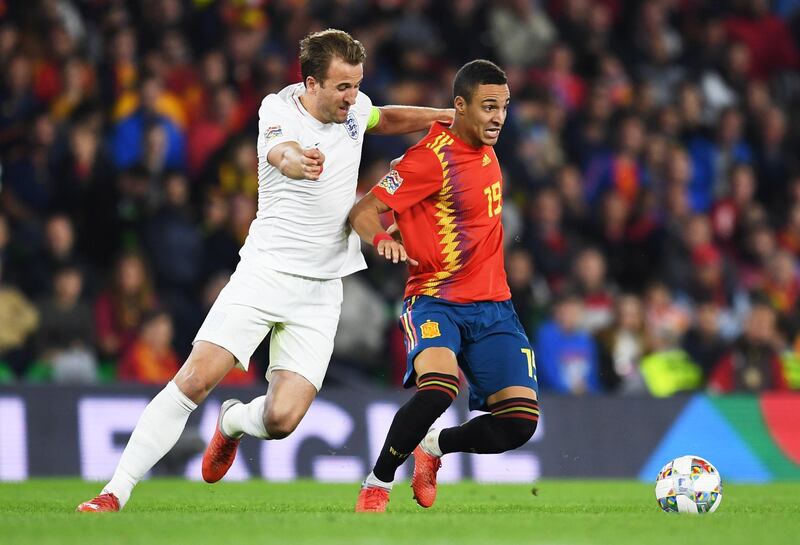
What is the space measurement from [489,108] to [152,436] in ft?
7.79

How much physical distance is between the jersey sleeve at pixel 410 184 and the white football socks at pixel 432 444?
4.06 feet

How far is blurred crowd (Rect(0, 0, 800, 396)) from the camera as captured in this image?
11492 mm

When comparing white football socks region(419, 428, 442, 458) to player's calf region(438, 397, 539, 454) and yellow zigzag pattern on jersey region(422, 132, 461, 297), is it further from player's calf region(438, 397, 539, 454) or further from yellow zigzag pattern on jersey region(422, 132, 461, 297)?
→ yellow zigzag pattern on jersey region(422, 132, 461, 297)

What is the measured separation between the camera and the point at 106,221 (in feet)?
38.8

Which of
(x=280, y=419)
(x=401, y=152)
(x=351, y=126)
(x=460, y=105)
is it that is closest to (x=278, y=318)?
(x=280, y=419)

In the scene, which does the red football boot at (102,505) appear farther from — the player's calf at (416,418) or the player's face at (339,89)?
the player's face at (339,89)

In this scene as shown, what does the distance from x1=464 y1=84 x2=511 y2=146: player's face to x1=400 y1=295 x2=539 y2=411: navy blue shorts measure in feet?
2.91

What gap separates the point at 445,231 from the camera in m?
7.23

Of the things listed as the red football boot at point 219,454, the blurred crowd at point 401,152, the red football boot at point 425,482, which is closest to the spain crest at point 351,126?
the red football boot at point 219,454

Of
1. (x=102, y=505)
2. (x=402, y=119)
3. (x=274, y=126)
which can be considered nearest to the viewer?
(x=102, y=505)

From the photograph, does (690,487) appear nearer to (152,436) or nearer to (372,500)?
(372,500)

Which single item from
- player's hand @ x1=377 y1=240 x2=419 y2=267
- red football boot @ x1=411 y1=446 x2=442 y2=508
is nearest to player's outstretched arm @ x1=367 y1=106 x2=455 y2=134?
player's hand @ x1=377 y1=240 x2=419 y2=267

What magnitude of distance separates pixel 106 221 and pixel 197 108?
1718 mm

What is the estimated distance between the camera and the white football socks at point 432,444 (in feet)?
24.4
